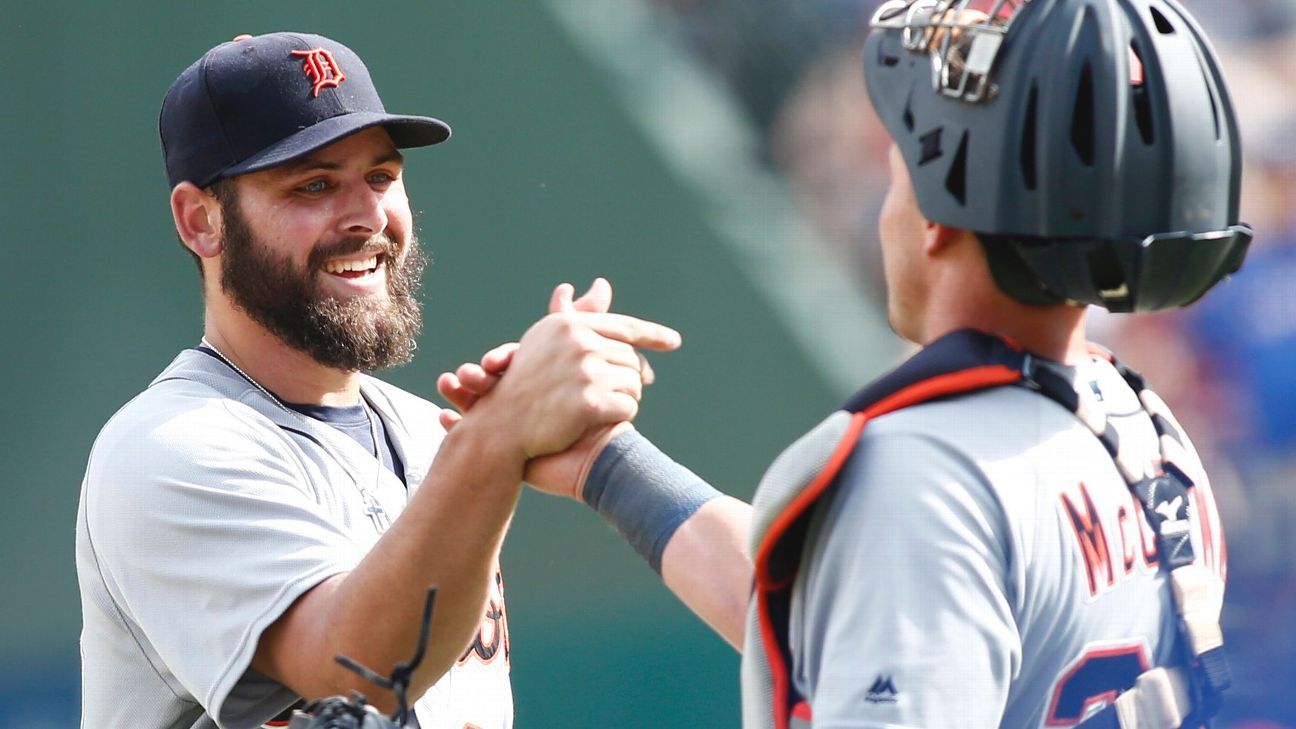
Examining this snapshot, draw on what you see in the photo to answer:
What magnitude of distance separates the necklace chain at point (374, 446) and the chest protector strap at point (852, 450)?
1.06m

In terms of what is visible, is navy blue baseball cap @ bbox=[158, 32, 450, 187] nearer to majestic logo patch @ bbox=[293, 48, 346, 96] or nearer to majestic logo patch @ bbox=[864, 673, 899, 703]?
majestic logo patch @ bbox=[293, 48, 346, 96]

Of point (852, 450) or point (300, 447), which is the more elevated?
point (852, 450)

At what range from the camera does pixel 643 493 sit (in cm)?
→ 181

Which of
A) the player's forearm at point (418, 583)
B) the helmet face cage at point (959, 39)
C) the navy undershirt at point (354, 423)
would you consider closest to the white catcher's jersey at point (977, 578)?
the helmet face cage at point (959, 39)

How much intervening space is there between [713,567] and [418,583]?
0.44m

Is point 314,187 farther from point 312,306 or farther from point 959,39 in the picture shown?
point 959,39

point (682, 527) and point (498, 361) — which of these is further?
point (498, 361)

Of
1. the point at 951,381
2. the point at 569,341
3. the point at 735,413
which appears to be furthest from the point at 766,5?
the point at 951,381

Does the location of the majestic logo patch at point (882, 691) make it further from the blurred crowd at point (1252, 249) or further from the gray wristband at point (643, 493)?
the blurred crowd at point (1252, 249)

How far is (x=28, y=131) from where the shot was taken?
4555mm

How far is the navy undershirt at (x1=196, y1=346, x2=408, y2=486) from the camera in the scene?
2.44m

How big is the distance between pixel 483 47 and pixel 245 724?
2885 mm

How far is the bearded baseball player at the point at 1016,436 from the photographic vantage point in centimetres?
122

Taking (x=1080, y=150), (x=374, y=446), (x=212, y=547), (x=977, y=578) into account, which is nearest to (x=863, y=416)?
(x=977, y=578)
